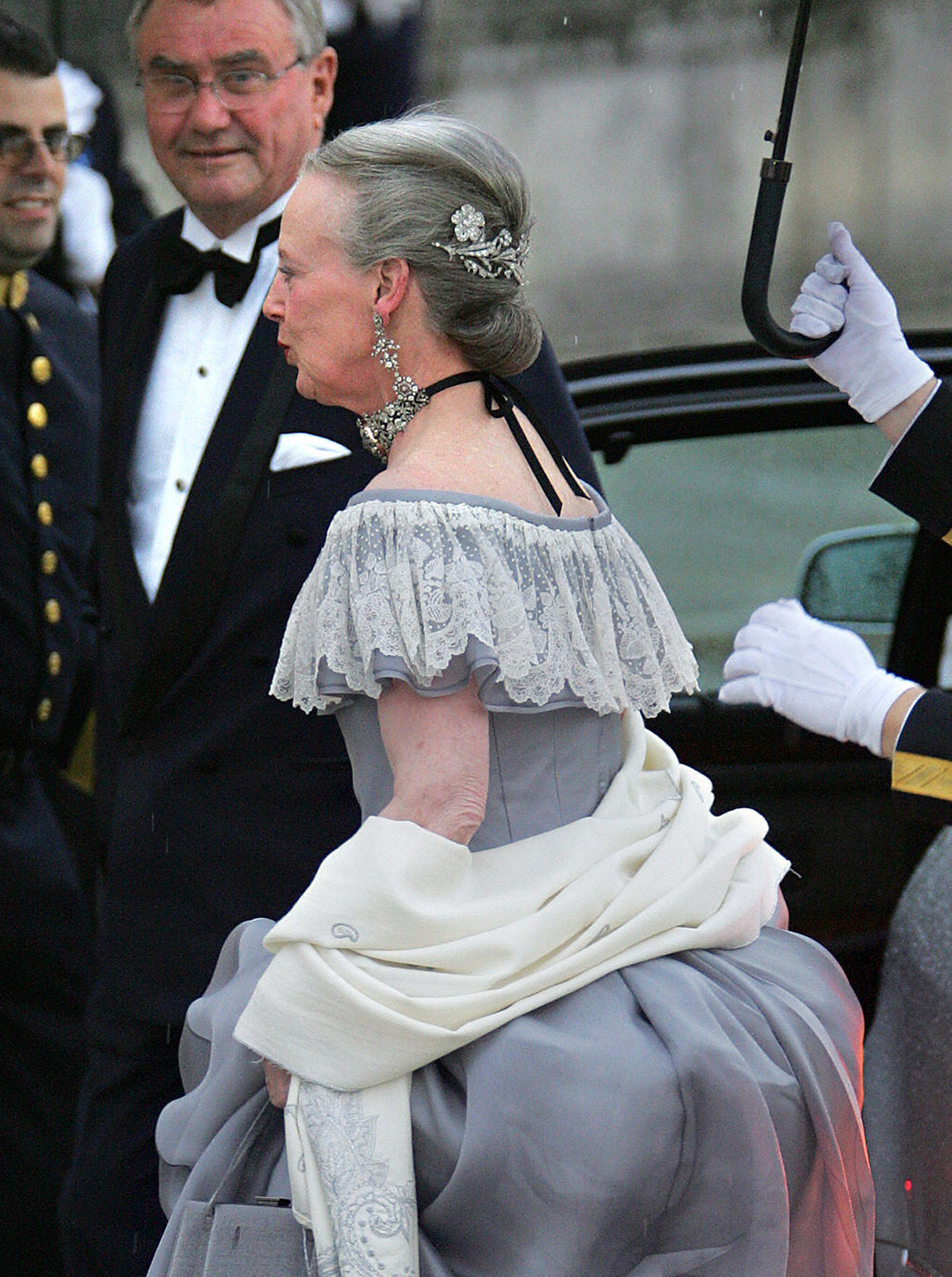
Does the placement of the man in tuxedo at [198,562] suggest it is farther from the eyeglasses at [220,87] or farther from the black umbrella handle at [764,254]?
the black umbrella handle at [764,254]

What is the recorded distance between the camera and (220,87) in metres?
2.84

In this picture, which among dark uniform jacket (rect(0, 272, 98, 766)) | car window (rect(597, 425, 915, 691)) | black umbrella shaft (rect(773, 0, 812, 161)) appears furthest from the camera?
car window (rect(597, 425, 915, 691))

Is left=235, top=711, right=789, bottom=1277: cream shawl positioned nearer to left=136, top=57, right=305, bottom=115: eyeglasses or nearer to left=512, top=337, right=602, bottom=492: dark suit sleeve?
left=512, top=337, right=602, bottom=492: dark suit sleeve

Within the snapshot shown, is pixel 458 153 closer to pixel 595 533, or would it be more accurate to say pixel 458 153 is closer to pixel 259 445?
pixel 595 533

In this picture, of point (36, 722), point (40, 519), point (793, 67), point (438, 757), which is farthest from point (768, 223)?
point (36, 722)

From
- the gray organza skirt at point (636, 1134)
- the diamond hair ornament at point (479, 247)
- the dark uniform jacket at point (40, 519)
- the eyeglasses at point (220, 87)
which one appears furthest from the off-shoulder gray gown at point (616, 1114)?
the dark uniform jacket at point (40, 519)

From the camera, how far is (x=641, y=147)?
43.3ft

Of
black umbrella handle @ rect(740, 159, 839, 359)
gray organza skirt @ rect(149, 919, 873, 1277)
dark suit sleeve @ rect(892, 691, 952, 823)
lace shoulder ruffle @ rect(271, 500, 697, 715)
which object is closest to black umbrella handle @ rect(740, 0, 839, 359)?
black umbrella handle @ rect(740, 159, 839, 359)

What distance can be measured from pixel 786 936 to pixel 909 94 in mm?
12523

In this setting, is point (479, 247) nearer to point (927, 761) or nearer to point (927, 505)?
point (927, 505)

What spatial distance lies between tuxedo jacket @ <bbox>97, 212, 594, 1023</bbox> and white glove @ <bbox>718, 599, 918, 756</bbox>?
34 cm

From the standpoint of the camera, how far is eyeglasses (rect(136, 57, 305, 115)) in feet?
9.27

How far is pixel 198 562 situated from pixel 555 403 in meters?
0.56

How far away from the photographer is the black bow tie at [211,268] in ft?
9.18
